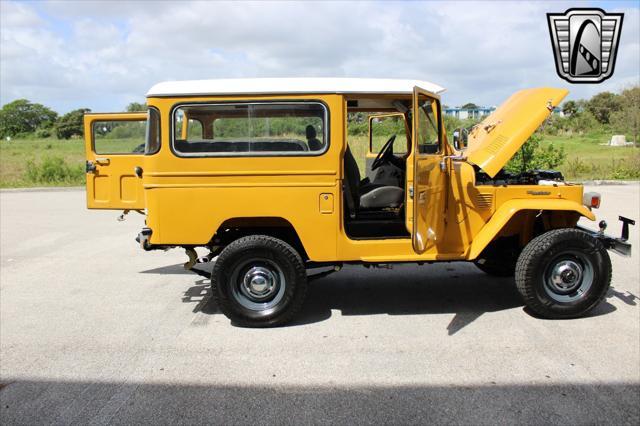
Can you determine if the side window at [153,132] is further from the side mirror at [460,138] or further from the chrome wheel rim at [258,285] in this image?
the side mirror at [460,138]

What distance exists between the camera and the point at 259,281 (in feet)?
16.3

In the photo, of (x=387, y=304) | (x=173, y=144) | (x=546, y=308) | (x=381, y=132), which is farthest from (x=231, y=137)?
(x=546, y=308)

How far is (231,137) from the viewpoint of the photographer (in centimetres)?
501

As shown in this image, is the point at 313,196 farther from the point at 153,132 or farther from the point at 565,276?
the point at 565,276

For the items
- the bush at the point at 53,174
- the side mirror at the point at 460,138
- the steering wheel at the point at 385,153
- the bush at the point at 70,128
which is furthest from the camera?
the bush at the point at 70,128

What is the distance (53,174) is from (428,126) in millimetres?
16394

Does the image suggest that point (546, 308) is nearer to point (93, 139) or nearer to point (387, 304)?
point (387, 304)

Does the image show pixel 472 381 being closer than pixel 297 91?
Yes

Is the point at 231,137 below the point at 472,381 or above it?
above

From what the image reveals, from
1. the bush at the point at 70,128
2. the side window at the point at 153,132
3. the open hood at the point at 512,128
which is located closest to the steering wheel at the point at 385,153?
the open hood at the point at 512,128

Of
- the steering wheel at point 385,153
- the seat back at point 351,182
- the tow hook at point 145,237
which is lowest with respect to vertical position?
the tow hook at point 145,237

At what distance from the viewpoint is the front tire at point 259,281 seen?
488 centimetres

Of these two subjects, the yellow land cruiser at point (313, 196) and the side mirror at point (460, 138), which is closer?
the yellow land cruiser at point (313, 196)

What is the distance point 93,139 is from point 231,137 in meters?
1.82
